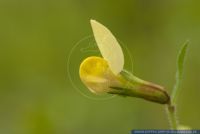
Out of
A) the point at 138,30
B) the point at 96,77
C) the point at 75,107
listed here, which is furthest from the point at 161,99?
the point at 138,30

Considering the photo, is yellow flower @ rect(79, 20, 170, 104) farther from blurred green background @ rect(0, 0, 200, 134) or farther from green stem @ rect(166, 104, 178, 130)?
blurred green background @ rect(0, 0, 200, 134)

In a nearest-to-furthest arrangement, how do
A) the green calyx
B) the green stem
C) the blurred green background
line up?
the green stem
the green calyx
the blurred green background

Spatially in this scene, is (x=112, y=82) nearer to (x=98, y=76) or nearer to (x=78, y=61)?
(x=98, y=76)

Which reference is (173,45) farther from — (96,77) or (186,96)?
(96,77)

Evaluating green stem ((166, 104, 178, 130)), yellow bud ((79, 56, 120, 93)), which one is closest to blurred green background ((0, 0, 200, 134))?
A: yellow bud ((79, 56, 120, 93))

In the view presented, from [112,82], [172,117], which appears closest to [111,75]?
[112,82]

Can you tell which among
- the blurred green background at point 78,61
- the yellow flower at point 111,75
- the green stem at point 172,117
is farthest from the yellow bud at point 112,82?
the blurred green background at point 78,61
